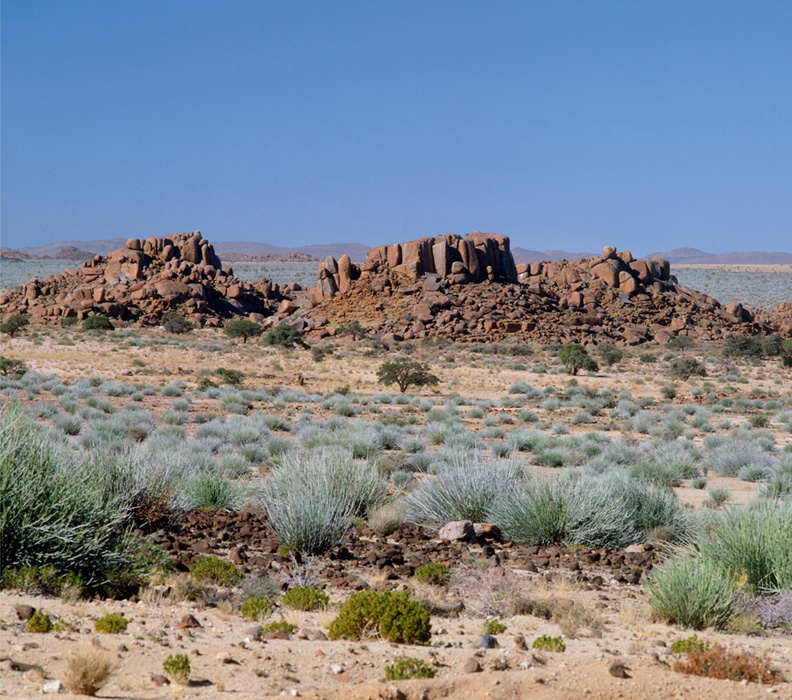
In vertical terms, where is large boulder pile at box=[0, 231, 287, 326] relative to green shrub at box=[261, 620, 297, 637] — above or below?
above

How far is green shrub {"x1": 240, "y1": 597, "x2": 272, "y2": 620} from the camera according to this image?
598 cm

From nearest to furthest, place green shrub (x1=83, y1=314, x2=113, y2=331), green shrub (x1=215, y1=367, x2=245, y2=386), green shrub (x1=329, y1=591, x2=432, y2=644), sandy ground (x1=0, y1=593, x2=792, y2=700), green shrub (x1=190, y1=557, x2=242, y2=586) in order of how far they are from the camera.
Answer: sandy ground (x1=0, y1=593, x2=792, y2=700) → green shrub (x1=329, y1=591, x2=432, y2=644) → green shrub (x1=190, y1=557, x2=242, y2=586) → green shrub (x1=215, y1=367, x2=245, y2=386) → green shrub (x1=83, y1=314, x2=113, y2=331)

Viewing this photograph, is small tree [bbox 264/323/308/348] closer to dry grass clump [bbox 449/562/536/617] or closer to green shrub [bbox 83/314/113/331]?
green shrub [bbox 83/314/113/331]

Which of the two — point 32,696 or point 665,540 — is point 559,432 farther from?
point 32,696

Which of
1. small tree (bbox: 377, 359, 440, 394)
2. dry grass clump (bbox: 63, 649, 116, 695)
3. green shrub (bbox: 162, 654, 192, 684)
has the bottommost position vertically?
small tree (bbox: 377, 359, 440, 394)

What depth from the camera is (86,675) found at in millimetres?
4043

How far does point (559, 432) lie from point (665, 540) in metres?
11.8

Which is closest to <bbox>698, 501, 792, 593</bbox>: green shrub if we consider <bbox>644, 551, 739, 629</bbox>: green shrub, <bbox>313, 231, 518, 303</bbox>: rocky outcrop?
<bbox>644, 551, 739, 629</bbox>: green shrub

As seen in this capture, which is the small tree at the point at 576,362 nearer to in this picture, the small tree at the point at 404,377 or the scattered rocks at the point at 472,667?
the small tree at the point at 404,377

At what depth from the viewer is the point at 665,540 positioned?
932cm

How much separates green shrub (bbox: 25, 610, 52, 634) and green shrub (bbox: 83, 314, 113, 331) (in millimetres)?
62186

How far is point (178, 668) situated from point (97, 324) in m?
63.7

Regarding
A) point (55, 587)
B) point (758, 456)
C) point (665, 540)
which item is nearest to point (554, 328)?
point (758, 456)

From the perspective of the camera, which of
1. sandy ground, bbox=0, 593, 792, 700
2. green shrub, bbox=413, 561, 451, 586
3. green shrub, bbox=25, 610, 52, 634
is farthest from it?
green shrub, bbox=413, 561, 451, 586
